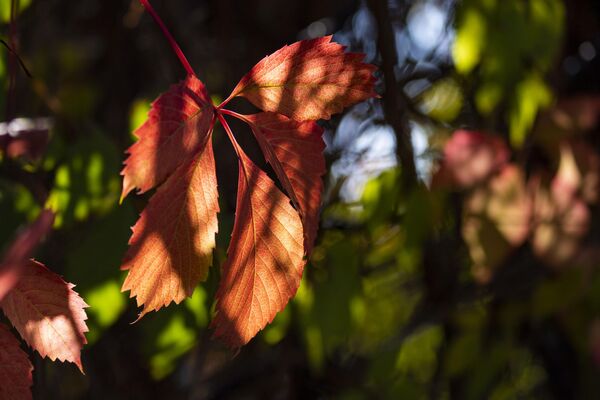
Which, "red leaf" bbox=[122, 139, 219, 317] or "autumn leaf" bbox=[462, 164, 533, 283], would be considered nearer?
"red leaf" bbox=[122, 139, 219, 317]

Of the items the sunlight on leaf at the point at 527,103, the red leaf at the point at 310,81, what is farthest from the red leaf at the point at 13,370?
the sunlight on leaf at the point at 527,103

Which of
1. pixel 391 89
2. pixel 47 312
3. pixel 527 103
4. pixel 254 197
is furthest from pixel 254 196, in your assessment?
pixel 527 103

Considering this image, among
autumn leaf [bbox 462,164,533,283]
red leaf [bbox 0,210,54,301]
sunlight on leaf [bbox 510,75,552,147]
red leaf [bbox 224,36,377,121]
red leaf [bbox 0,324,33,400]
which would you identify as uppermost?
red leaf [bbox 0,210,54,301]

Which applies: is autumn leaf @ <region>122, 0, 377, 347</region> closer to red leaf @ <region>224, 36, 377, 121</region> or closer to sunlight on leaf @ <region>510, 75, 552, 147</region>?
red leaf @ <region>224, 36, 377, 121</region>

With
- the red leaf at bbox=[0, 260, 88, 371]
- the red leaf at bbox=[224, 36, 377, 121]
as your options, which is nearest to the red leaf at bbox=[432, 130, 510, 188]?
the red leaf at bbox=[224, 36, 377, 121]

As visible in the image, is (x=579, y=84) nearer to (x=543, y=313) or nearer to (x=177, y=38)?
(x=543, y=313)

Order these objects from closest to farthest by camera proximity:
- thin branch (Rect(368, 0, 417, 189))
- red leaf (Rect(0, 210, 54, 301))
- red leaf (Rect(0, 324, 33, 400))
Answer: red leaf (Rect(0, 210, 54, 301)), red leaf (Rect(0, 324, 33, 400)), thin branch (Rect(368, 0, 417, 189))

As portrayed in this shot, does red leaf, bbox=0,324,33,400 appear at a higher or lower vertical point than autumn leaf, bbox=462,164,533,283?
higher
